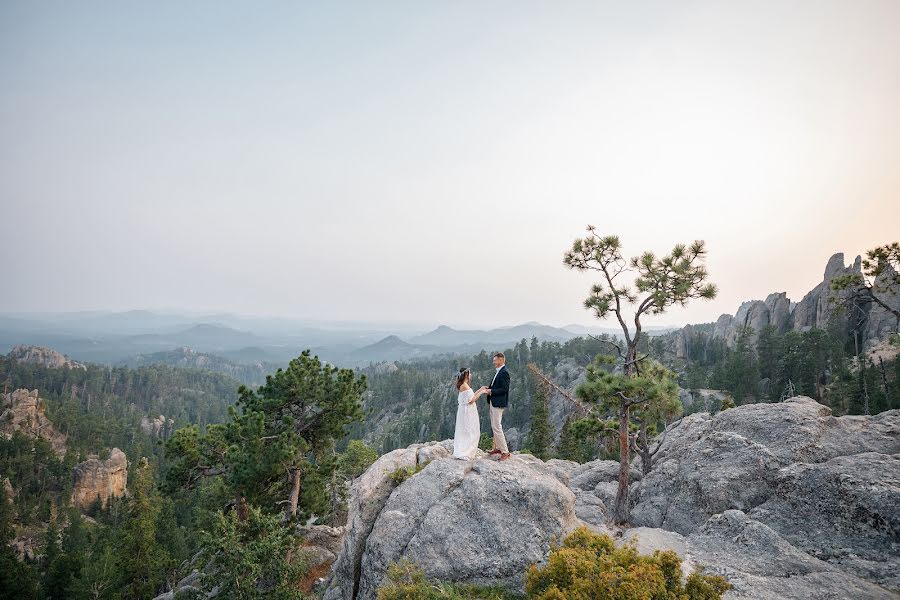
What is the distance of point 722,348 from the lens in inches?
3718

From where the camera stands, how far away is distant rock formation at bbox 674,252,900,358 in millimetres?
63125

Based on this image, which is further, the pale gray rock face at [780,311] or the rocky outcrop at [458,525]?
the pale gray rock face at [780,311]

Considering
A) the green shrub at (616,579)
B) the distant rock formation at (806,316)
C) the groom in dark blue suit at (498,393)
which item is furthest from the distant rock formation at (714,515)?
the distant rock formation at (806,316)

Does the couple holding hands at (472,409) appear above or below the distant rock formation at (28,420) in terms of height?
above

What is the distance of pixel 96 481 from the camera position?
3391 inches

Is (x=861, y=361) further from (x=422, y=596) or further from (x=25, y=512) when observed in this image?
(x=25, y=512)

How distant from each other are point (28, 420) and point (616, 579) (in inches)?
5707

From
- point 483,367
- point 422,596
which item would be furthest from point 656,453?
point 483,367

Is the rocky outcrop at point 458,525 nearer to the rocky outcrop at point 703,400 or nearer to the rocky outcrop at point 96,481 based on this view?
the rocky outcrop at point 703,400

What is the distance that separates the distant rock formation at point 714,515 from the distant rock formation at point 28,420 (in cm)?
12719

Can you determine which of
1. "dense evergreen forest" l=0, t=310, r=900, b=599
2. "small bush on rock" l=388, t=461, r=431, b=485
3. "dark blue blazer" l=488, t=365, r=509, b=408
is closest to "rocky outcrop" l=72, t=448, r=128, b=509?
"dense evergreen forest" l=0, t=310, r=900, b=599

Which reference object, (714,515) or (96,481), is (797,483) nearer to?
(714,515)

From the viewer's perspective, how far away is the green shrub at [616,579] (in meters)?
6.57

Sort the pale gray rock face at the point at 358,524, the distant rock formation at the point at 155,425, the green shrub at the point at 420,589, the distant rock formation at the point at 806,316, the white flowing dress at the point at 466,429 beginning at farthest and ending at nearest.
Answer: the distant rock formation at the point at 155,425 → the distant rock formation at the point at 806,316 → the white flowing dress at the point at 466,429 → the pale gray rock face at the point at 358,524 → the green shrub at the point at 420,589
